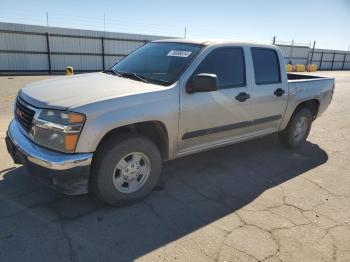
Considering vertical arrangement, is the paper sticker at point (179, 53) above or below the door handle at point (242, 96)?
above

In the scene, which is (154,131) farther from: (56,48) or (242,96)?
(56,48)

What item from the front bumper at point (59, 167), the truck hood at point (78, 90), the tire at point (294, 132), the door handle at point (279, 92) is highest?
the truck hood at point (78, 90)

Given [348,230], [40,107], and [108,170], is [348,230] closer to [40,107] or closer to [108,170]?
[108,170]

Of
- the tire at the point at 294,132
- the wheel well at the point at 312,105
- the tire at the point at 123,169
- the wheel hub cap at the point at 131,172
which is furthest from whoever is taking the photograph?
the wheel well at the point at 312,105

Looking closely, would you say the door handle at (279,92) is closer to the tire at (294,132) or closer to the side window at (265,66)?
the side window at (265,66)

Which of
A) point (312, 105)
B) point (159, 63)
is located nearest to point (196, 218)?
point (159, 63)

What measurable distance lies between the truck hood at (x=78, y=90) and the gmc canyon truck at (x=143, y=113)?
0.04ft

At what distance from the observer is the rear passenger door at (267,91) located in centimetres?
463

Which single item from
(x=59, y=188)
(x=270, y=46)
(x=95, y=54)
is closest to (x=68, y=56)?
(x=95, y=54)

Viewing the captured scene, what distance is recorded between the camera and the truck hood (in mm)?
3059

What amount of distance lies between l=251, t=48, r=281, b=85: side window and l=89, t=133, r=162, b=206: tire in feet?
6.84

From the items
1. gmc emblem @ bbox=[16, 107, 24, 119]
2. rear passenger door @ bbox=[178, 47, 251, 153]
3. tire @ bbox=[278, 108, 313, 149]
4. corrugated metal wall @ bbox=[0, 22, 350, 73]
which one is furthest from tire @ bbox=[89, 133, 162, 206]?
corrugated metal wall @ bbox=[0, 22, 350, 73]

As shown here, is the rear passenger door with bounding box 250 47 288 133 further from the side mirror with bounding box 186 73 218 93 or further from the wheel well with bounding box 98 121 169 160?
the wheel well with bounding box 98 121 169 160

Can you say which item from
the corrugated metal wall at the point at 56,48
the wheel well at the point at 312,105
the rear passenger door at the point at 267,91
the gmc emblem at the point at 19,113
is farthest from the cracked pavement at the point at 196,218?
the corrugated metal wall at the point at 56,48
